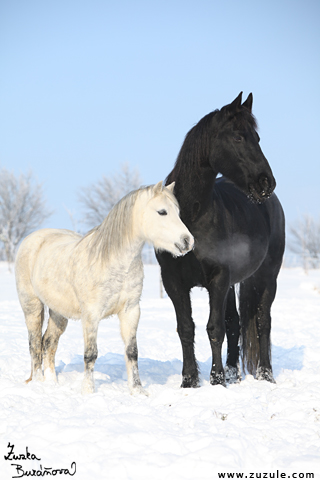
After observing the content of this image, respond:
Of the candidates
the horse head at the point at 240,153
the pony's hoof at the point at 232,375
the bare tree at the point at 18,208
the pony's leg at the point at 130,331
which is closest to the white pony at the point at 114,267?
the pony's leg at the point at 130,331

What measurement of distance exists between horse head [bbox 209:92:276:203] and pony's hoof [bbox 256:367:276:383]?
2.20 m

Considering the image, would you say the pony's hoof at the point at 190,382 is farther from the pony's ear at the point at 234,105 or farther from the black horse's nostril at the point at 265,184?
the pony's ear at the point at 234,105

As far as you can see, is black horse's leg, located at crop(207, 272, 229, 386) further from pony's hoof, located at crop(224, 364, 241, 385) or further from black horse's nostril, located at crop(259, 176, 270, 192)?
pony's hoof, located at crop(224, 364, 241, 385)

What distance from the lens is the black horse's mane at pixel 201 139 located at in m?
4.14

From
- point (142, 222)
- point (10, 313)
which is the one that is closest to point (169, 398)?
point (142, 222)

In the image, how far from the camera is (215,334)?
14.0ft

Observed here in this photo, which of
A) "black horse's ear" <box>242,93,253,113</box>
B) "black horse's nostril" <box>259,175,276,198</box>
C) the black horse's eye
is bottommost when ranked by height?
the black horse's eye

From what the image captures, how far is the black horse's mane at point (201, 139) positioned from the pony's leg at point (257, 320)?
1936 millimetres

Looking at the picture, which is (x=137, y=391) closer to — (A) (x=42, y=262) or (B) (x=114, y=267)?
(B) (x=114, y=267)

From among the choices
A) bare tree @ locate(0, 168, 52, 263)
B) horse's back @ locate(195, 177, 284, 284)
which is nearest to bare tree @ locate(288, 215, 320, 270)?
bare tree @ locate(0, 168, 52, 263)

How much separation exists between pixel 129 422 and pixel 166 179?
237 cm

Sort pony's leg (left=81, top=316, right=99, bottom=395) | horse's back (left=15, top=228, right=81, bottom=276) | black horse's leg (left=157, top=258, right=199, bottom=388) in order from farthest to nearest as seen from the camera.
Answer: horse's back (left=15, top=228, right=81, bottom=276)
black horse's leg (left=157, top=258, right=199, bottom=388)
pony's leg (left=81, top=316, right=99, bottom=395)

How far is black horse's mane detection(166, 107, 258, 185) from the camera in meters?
4.14

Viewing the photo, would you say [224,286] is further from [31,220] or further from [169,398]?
[31,220]
